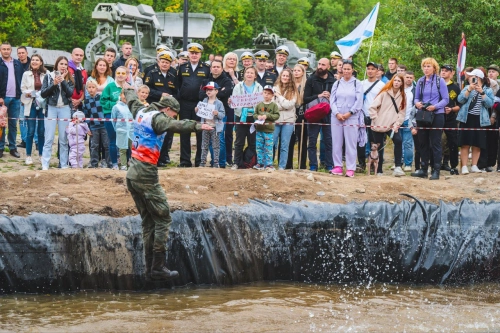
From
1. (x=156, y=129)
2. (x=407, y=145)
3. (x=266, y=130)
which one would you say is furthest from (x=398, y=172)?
(x=156, y=129)

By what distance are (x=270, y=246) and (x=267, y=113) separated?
3.53 meters

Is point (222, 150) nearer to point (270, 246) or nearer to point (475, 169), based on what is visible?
point (270, 246)

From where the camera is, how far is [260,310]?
28.4 ft

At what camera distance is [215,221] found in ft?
32.3

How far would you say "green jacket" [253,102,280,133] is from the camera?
13.1 meters

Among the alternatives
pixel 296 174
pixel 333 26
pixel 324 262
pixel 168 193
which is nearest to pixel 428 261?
pixel 324 262

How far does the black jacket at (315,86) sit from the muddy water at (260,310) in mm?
4590

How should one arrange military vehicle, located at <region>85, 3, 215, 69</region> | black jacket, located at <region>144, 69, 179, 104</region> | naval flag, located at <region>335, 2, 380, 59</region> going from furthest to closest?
1. military vehicle, located at <region>85, 3, 215, 69</region>
2. naval flag, located at <region>335, 2, 380, 59</region>
3. black jacket, located at <region>144, 69, 179, 104</region>

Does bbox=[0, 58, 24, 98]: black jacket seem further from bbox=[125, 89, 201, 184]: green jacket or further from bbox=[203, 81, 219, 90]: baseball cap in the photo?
bbox=[125, 89, 201, 184]: green jacket

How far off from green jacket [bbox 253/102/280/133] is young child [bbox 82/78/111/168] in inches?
98.1

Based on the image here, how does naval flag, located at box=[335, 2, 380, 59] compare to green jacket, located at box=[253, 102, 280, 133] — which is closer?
green jacket, located at box=[253, 102, 280, 133]

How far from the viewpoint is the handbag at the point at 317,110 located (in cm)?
1359

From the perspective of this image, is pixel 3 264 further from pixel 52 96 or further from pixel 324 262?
pixel 52 96

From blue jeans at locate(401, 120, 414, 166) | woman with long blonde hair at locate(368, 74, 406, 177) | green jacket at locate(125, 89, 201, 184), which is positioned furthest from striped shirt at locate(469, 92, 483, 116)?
green jacket at locate(125, 89, 201, 184)
